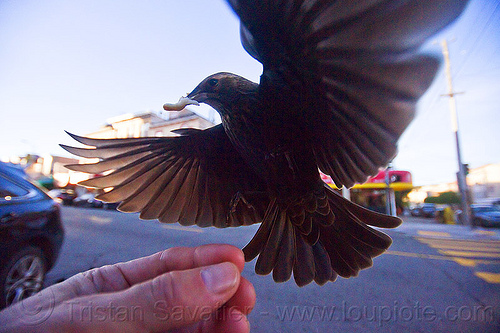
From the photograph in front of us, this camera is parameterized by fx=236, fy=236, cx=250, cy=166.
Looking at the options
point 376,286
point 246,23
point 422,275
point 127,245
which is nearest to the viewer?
point 246,23

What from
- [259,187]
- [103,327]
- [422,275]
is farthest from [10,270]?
[422,275]

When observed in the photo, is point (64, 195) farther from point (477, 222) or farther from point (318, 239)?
point (477, 222)

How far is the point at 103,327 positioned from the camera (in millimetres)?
551

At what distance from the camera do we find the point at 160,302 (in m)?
0.60

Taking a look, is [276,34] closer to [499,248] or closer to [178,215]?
[178,215]

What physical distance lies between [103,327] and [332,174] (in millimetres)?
711

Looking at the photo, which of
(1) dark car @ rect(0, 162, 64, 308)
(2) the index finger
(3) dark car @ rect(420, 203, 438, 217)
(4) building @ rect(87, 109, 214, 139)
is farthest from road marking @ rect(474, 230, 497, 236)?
(1) dark car @ rect(0, 162, 64, 308)

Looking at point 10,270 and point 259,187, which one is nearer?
point 259,187

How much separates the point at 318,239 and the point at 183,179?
57 cm

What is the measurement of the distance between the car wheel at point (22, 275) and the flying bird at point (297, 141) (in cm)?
100

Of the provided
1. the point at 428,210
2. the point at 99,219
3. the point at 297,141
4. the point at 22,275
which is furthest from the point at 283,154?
the point at 99,219

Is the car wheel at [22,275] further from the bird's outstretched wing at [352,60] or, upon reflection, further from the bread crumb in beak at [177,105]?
the bird's outstretched wing at [352,60]

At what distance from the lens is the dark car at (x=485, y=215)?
80cm

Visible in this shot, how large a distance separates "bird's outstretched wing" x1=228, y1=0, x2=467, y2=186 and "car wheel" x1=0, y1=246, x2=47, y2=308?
61.6 inches
